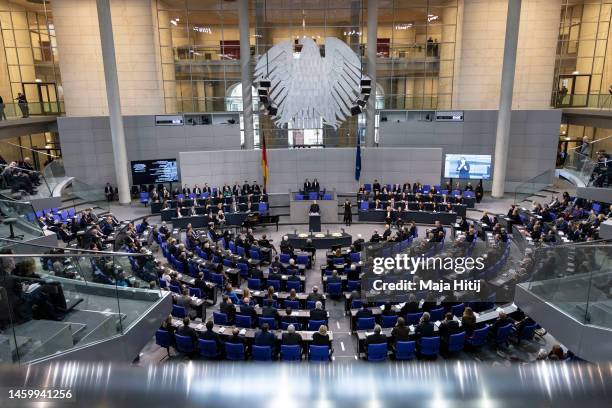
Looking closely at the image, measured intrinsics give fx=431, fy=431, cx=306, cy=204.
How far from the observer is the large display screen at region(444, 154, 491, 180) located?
79.8 feet

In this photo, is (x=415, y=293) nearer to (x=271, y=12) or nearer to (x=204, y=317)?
(x=204, y=317)

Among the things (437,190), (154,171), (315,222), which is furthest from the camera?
(154,171)

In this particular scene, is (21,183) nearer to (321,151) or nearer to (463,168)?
(321,151)

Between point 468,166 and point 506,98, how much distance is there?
4100mm

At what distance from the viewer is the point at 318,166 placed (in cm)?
2403

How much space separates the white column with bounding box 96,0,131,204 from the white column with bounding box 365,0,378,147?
13.9 meters

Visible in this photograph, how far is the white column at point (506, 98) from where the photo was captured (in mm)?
21688

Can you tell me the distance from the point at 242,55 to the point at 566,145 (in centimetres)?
2241

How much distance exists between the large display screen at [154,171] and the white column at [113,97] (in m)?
0.65

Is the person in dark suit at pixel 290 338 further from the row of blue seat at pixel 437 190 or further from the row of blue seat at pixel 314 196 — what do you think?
the row of blue seat at pixel 437 190

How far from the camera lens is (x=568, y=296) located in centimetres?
748

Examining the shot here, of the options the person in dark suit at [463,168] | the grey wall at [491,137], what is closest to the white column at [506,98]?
the grey wall at [491,137]

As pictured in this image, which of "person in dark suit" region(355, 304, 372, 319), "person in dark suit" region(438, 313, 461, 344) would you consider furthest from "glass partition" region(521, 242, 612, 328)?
"person in dark suit" region(355, 304, 372, 319)

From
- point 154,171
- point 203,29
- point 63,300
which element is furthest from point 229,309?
point 203,29
